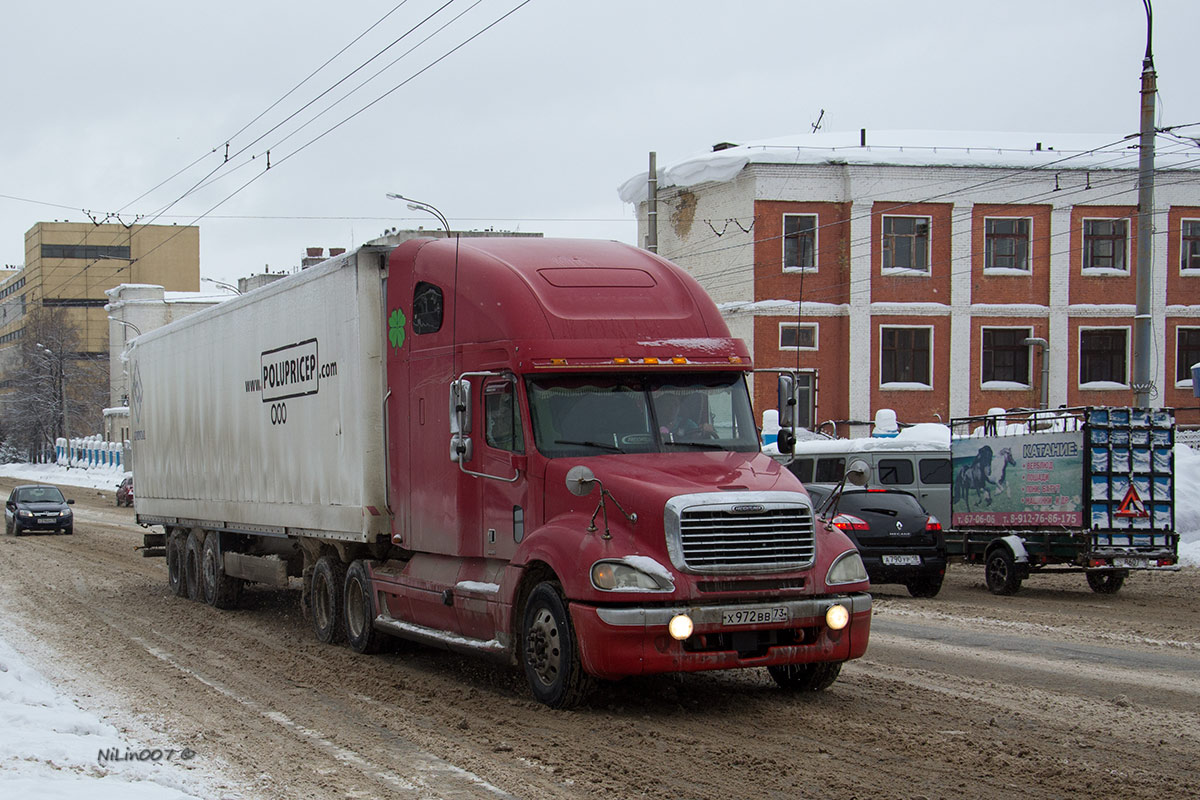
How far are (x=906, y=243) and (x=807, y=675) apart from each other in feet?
125

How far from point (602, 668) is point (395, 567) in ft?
13.3

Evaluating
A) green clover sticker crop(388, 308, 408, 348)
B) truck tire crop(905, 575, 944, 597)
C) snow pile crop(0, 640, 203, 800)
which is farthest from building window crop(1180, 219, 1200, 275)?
snow pile crop(0, 640, 203, 800)

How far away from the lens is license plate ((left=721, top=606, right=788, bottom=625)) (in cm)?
902

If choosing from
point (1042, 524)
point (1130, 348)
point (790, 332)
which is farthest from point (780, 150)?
point (1042, 524)

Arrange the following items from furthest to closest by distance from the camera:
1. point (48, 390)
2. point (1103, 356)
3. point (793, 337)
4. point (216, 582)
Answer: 1. point (48, 390)
2. point (1103, 356)
3. point (793, 337)
4. point (216, 582)

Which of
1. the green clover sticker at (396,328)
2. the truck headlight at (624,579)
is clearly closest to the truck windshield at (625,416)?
the truck headlight at (624,579)

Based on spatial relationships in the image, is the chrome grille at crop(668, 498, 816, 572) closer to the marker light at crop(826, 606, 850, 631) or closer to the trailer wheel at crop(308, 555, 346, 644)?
the marker light at crop(826, 606, 850, 631)

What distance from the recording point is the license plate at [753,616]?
902 cm

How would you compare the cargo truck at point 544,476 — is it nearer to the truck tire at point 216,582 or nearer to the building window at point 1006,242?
the truck tire at point 216,582

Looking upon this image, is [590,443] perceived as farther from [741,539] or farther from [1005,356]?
[1005,356]

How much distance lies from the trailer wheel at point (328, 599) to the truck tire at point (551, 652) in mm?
4222

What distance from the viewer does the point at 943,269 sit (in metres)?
46.4

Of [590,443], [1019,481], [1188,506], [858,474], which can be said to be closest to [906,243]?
[1188,506]

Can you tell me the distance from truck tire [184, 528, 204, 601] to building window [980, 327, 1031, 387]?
34021 millimetres
